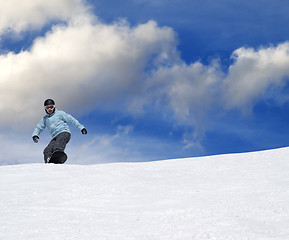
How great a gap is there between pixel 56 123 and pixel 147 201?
4.99 m

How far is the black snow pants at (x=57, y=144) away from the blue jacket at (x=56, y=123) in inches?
5.4

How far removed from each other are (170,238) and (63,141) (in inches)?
243

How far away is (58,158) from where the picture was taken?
9234 millimetres

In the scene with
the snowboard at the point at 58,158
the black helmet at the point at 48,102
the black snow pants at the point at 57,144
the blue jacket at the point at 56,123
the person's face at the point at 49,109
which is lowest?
the snowboard at the point at 58,158

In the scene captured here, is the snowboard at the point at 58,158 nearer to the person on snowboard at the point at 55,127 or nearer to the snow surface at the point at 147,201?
the person on snowboard at the point at 55,127

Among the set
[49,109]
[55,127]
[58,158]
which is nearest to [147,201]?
[58,158]

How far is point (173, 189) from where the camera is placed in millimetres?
6266

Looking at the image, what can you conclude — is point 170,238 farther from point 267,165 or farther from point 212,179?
point 267,165

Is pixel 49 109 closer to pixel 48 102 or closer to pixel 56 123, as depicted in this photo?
pixel 48 102

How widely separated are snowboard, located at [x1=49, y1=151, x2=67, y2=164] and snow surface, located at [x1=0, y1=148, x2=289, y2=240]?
144cm

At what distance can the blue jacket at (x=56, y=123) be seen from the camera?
32.1ft

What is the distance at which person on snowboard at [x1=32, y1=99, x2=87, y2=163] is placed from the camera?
9.53 metres

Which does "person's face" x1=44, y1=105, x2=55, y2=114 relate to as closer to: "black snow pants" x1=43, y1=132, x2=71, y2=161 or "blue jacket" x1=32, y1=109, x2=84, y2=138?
"blue jacket" x1=32, y1=109, x2=84, y2=138

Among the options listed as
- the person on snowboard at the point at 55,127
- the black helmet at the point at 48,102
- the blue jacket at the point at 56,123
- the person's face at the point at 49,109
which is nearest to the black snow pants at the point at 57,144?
the person on snowboard at the point at 55,127
